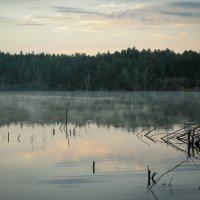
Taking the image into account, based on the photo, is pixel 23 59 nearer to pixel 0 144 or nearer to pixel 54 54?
pixel 54 54

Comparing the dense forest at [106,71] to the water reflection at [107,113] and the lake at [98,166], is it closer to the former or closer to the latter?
the water reflection at [107,113]

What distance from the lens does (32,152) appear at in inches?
758

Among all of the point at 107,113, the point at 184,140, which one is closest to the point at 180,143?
the point at 184,140

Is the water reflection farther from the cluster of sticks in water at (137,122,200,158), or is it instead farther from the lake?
the lake

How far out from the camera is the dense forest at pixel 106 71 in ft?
437

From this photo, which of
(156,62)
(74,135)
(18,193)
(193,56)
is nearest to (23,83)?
(156,62)

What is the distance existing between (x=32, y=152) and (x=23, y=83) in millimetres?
138948

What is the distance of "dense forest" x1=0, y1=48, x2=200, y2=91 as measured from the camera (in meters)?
133

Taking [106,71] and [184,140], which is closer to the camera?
[184,140]

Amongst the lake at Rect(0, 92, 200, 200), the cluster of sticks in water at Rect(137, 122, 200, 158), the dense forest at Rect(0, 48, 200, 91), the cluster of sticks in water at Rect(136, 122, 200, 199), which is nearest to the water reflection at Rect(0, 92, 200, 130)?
the cluster of sticks in water at Rect(137, 122, 200, 158)

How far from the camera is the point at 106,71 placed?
467 feet

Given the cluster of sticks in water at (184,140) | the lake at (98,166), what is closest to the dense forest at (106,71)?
the cluster of sticks in water at (184,140)

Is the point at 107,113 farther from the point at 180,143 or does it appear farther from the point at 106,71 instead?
the point at 106,71

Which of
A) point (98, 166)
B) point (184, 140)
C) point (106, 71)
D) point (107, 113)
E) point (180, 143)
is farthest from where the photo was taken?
point (106, 71)
